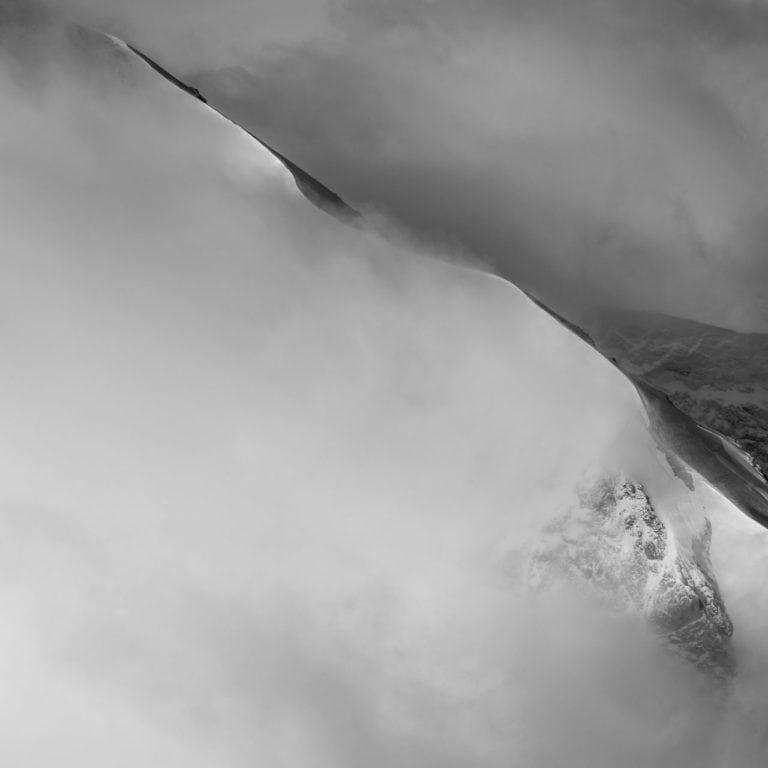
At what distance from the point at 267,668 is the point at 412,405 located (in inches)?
967

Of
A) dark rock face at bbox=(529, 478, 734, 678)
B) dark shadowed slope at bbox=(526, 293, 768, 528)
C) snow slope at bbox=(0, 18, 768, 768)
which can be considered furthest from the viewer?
dark shadowed slope at bbox=(526, 293, 768, 528)

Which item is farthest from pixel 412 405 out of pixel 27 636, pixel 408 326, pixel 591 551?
pixel 27 636

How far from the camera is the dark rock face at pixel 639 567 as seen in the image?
296 ft

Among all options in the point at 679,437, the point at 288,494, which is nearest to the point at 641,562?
the point at 679,437

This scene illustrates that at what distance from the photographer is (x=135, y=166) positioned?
98250mm

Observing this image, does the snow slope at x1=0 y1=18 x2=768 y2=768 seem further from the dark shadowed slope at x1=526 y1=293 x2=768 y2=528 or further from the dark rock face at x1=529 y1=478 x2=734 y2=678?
the dark shadowed slope at x1=526 y1=293 x2=768 y2=528

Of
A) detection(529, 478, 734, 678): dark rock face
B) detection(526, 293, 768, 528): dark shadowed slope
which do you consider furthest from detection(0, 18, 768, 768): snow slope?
detection(526, 293, 768, 528): dark shadowed slope

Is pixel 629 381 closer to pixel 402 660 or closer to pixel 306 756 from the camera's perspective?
pixel 402 660

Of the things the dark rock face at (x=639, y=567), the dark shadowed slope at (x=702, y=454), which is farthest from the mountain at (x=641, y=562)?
the dark shadowed slope at (x=702, y=454)

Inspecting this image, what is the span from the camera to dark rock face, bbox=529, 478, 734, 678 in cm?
9025

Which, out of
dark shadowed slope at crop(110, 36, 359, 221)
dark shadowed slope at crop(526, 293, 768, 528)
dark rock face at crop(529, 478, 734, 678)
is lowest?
dark rock face at crop(529, 478, 734, 678)

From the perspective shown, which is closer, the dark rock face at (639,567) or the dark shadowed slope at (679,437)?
the dark rock face at (639,567)

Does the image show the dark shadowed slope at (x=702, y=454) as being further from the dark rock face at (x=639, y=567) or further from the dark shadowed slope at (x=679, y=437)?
the dark rock face at (x=639, y=567)

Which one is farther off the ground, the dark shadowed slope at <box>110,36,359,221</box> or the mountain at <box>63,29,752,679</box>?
the dark shadowed slope at <box>110,36,359,221</box>
